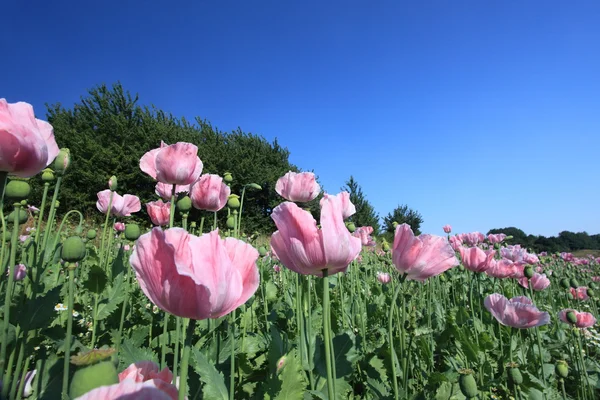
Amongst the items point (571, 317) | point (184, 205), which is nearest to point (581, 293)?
point (571, 317)

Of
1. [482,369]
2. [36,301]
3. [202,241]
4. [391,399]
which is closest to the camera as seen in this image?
[202,241]

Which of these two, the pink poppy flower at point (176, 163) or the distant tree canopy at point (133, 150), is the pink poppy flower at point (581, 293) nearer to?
the pink poppy flower at point (176, 163)

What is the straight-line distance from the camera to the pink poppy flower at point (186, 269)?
553 mm

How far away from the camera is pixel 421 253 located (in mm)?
1137

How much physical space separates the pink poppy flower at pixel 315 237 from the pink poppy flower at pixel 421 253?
350 mm

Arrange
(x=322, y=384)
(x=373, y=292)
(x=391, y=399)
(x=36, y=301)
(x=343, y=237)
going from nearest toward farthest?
1. (x=343, y=237)
2. (x=36, y=301)
3. (x=391, y=399)
4. (x=322, y=384)
5. (x=373, y=292)

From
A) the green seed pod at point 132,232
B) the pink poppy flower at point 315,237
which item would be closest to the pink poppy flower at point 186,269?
the pink poppy flower at point 315,237

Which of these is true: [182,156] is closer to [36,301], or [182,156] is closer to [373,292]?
[36,301]

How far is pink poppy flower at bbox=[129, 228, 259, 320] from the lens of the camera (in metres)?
0.55

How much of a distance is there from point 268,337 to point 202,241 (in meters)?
1.44

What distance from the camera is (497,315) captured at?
1833mm

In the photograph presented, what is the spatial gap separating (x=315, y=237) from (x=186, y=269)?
0.37 m

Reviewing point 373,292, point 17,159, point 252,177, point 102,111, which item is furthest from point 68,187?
point 17,159

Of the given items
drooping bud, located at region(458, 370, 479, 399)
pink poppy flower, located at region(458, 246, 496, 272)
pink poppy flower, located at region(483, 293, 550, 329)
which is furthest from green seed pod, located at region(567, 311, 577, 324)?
drooping bud, located at region(458, 370, 479, 399)
